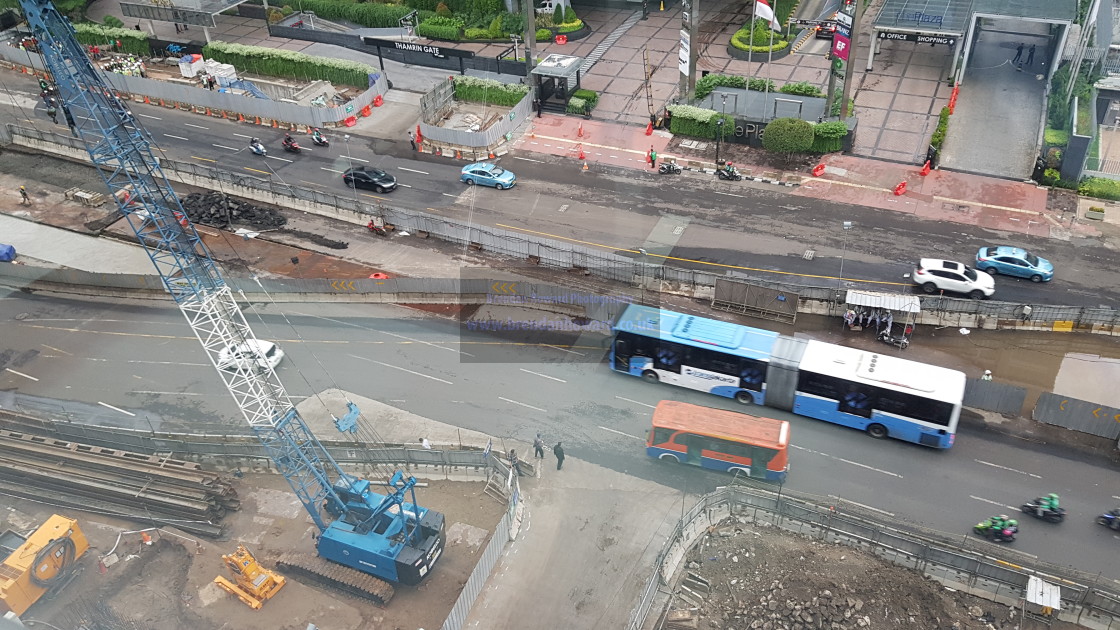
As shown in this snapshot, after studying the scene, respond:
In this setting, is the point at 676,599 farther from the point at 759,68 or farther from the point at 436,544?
the point at 759,68

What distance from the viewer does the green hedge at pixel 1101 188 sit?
2138 inches

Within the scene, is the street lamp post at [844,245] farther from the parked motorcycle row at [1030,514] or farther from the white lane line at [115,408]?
the white lane line at [115,408]

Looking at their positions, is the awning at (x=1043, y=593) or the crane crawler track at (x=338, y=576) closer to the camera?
the awning at (x=1043, y=593)

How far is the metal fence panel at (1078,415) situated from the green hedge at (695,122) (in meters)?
31.9

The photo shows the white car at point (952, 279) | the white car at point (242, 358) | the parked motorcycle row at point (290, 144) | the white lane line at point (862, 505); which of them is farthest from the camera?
the parked motorcycle row at point (290, 144)

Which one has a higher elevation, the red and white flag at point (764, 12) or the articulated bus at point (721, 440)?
the red and white flag at point (764, 12)

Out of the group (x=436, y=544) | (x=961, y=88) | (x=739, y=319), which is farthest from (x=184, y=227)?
(x=961, y=88)

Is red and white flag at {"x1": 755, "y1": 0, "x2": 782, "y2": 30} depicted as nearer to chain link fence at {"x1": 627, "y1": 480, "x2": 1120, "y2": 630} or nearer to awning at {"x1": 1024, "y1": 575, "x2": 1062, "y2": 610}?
chain link fence at {"x1": 627, "y1": 480, "x2": 1120, "y2": 630}

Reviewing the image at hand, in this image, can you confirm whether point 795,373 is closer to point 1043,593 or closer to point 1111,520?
point 1043,593

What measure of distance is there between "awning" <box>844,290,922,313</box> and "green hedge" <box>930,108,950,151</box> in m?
20.3

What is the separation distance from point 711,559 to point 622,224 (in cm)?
A: 2711

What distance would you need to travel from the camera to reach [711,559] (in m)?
33.3

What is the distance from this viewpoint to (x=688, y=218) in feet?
183

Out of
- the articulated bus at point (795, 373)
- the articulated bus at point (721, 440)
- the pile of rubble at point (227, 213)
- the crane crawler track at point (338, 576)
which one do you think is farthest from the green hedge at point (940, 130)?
the crane crawler track at point (338, 576)
